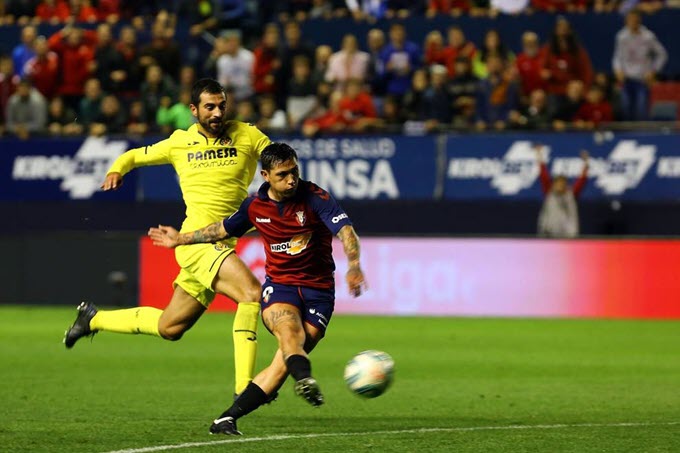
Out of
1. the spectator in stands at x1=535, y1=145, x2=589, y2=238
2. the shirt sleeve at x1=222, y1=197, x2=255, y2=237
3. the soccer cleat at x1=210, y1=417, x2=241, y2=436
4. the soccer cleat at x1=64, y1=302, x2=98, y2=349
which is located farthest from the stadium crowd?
the soccer cleat at x1=210, y1=417, x2=241, y2=436

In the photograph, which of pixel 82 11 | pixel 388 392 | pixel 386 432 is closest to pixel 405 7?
pixel 82 11

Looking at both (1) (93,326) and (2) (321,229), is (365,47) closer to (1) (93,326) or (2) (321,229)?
(1) (93,326)

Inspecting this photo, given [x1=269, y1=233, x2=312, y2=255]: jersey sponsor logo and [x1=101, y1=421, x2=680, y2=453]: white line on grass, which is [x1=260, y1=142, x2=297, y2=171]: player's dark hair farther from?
[x1=101, y1=421, x2=680, y2=453]: white line on grass

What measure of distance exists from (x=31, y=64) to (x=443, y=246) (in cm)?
731

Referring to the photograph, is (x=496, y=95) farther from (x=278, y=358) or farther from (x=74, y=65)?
(x=278, y=358)

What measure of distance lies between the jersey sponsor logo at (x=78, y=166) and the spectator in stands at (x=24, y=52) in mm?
1811

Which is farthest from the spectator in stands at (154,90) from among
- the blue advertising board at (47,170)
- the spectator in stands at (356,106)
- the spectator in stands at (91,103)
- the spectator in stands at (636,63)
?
the spectator in stands at (636,63)

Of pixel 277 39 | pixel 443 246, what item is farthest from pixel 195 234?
pixel 277 39

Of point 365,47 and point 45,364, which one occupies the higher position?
point 365,47

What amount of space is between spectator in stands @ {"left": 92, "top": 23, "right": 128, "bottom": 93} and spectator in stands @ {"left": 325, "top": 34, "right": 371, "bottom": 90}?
345 centimetres

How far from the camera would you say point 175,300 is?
34.6 ft

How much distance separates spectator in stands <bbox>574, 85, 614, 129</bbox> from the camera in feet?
67.1

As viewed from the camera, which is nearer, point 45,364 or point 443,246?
point 45,364

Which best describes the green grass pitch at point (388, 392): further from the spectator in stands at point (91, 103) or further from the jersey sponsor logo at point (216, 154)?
the spectator in stands at point (91, 103)
